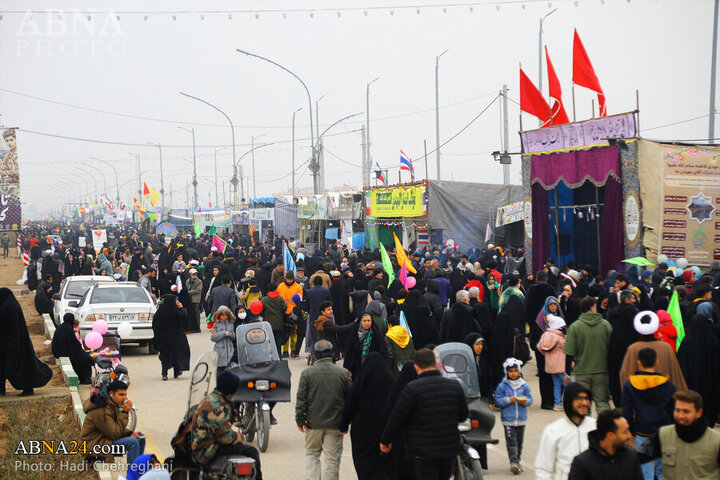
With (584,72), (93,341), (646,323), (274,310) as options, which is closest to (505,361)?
(646,323)

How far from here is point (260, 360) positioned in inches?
388

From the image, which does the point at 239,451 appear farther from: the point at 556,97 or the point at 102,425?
the point at 556,97

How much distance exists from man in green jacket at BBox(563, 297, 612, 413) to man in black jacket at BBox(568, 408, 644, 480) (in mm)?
4862

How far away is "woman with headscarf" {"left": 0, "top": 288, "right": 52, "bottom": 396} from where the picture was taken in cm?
1162

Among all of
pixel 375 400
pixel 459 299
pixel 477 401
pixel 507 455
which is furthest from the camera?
pixel 459 299

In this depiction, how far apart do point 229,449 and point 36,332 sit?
55.8 ft

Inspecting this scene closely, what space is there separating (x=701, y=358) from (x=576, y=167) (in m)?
11.8

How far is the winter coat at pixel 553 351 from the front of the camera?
35.9ft

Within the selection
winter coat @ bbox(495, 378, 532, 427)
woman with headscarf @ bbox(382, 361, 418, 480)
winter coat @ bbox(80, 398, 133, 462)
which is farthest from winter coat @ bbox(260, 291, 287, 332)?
woman with headscarf @ bbox(382, 361, 418, 480)

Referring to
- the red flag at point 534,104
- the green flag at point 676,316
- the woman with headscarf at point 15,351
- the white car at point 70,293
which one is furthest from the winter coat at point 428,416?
the red flag at point 534,104

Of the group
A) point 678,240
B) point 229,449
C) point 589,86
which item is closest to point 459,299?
point 229,449

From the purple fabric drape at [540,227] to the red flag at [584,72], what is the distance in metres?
2.63

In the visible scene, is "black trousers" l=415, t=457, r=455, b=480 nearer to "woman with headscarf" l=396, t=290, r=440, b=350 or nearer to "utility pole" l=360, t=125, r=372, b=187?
"woman with headscarf" l=396, t=290, r=440, b=350

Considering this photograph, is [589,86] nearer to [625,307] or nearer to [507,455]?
[625,307]
